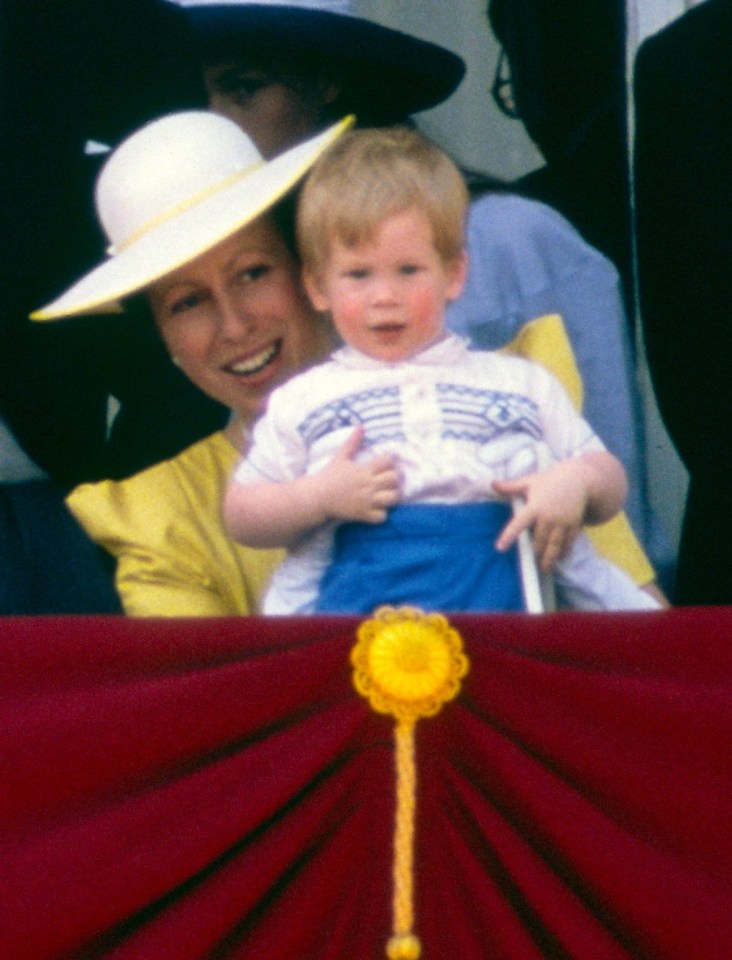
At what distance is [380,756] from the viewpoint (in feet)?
2.50

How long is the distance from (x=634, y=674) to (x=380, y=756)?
5.2 inches

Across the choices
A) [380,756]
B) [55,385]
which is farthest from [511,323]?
[380,756]

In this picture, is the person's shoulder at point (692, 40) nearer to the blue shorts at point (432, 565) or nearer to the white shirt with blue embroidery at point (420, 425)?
the white shirt with blue embroidery at point (420, 425)

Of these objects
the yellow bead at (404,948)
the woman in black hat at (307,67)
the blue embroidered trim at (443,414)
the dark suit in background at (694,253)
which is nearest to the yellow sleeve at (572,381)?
the dark suit in background at (694,253)

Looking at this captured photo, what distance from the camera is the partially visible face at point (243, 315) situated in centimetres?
96

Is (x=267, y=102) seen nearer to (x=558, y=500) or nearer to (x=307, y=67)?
(x=307, y=67)

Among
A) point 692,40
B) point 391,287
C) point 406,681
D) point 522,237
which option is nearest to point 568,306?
point 522,237

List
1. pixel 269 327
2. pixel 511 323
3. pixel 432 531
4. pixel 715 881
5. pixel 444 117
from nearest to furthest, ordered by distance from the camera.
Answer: pixel 715 881
pixel 432 531
pixel 269 327
pixel 511 323
pixel 444 117

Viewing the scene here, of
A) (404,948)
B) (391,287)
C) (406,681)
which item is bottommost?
(404,948)

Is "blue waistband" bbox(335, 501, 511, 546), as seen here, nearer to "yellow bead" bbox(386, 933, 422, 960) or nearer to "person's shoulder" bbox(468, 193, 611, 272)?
"yellow bead" bbox(386, 933, 422, 960)

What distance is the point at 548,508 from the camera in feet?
2.76

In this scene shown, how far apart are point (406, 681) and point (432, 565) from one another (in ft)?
0.37

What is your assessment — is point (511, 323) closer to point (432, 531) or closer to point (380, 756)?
point (432, 531)

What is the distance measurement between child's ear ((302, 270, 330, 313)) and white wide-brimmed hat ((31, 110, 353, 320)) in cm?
5
